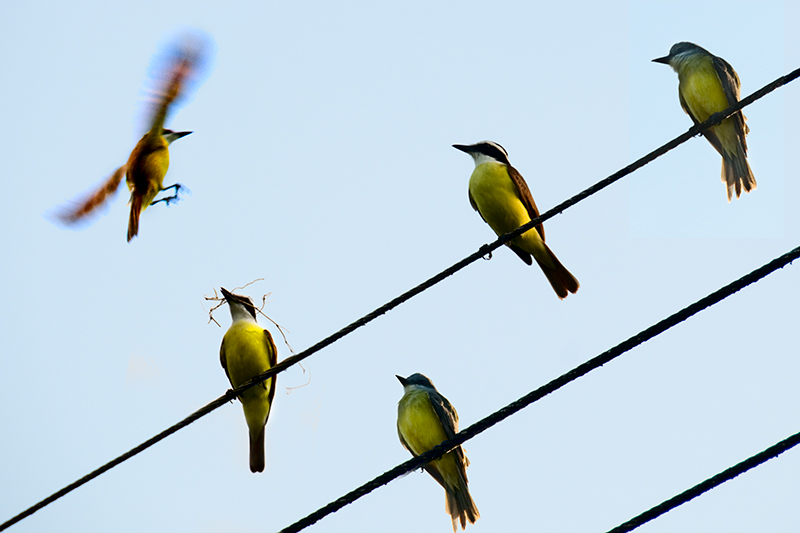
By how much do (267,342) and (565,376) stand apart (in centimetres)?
400

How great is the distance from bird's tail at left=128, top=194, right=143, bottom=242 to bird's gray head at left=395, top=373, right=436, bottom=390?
308 cm

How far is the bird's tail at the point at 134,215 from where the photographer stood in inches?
300

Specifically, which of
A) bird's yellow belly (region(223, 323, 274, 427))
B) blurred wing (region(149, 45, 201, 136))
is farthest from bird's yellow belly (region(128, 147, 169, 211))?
bird's yellow belly (region(223, 323, 274, 427))

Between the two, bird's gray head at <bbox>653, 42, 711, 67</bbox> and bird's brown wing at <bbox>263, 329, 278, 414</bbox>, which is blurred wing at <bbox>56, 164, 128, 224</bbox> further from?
bird's gray head at <bbox>653, 42, 711, 67</bbox>

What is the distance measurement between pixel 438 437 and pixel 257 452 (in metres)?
1.65

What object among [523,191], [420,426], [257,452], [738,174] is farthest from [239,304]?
[738,174]

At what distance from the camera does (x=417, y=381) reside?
28.0ft

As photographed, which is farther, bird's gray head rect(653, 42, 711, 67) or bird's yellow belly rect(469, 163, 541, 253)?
bird's gray head rect(653, 42, 711, 67)

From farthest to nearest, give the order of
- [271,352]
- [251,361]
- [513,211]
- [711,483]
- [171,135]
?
[171,135] < [513,211] < [271,352] < [251,361] < [711,483]

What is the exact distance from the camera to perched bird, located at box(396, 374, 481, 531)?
7395 mm

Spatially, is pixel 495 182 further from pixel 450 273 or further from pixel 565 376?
Answer: pixel 565 376

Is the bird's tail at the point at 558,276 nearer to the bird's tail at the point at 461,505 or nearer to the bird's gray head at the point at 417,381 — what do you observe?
the bird's gray head at the point at 417,381

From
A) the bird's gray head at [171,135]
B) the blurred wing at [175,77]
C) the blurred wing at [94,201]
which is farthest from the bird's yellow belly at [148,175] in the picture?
the blurred wing at [175,77]

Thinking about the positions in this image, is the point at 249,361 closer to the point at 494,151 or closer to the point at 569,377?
the point at 494,151
